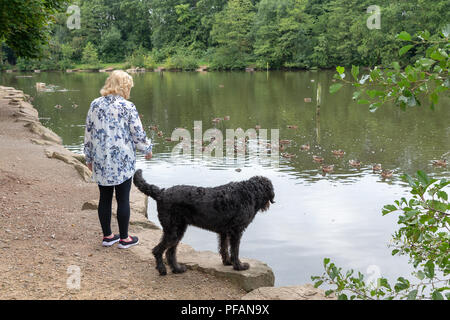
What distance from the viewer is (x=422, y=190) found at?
252 centimetres

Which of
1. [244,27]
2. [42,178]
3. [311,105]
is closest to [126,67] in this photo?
[244,27]

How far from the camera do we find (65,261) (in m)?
4.76

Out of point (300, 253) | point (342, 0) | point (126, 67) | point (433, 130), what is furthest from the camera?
point (126, 67)

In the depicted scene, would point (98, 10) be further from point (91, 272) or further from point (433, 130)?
point (91, 272)

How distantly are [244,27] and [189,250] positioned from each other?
56047 mm

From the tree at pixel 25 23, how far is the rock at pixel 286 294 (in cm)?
1031

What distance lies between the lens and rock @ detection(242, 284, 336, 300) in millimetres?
4202

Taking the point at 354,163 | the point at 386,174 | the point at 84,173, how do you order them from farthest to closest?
the point at 354,163 → the point at 386,174 → the point at 84,173

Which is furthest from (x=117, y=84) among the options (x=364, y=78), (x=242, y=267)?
(x=364, y=78)

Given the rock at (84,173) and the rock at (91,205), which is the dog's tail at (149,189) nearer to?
the rock at (91,205)

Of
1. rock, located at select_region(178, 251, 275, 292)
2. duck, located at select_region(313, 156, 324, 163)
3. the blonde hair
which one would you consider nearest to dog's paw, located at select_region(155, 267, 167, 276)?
rock, located at select_region(178, 251, 275, 292)

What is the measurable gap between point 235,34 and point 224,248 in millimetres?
54876

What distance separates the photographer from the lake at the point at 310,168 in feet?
23.9

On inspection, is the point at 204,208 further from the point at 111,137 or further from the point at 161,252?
the point at 111,137
